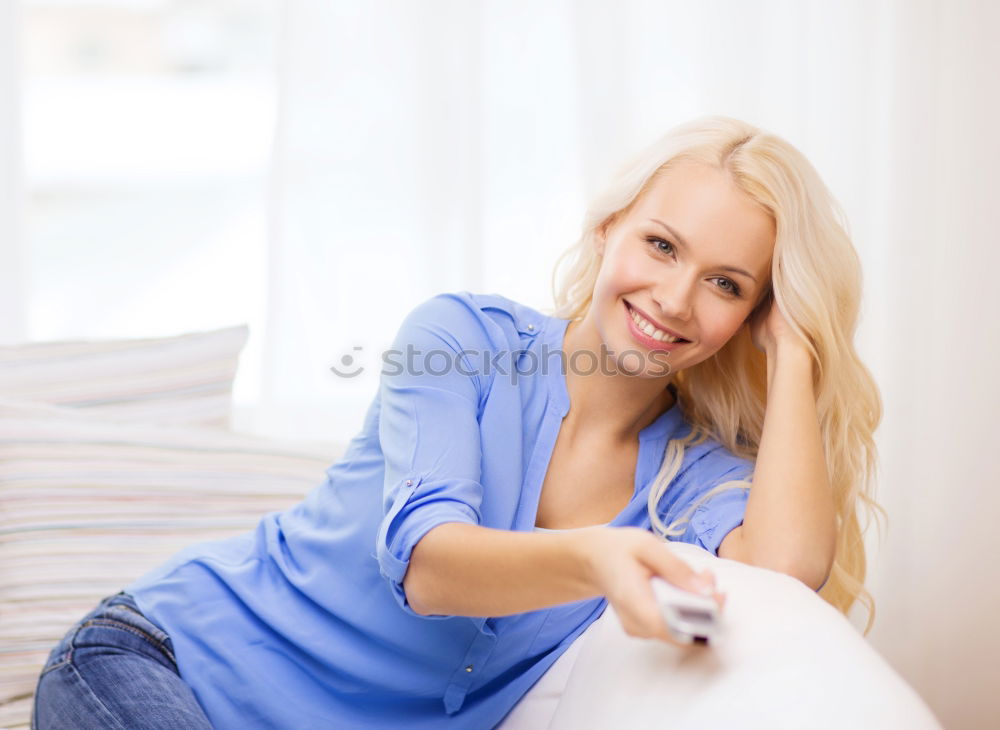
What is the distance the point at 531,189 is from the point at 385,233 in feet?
1.24

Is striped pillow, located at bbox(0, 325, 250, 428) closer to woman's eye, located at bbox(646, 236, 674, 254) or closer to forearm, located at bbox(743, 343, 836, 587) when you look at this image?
woman's eye, located at bbox(646, 236, 674, 254)

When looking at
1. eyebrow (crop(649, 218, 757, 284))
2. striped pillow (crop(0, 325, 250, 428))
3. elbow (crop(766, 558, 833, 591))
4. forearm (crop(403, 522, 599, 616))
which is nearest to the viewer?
forearm (crop(403, 522, 599, 616))

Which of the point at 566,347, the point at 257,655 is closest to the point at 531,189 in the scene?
the point at 566,347

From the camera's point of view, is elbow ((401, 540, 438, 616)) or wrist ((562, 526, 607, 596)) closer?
wrist ((562, 526, 607, 596))

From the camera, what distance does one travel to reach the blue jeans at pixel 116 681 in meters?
1.22

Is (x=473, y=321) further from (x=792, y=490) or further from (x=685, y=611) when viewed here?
(x=685, y=611)

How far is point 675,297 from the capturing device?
1386mm

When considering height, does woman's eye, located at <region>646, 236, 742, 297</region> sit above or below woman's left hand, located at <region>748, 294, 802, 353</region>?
above

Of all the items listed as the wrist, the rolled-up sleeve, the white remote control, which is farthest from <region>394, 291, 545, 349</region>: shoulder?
the white remote control

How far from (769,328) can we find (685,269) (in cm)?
23

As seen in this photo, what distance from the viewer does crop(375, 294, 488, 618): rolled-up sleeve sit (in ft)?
3.82

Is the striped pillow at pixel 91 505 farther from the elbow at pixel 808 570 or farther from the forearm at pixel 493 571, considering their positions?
the elbow at pixel 808 570

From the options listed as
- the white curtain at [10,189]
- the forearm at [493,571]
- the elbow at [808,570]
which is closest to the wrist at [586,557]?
the forearm at [493,571]

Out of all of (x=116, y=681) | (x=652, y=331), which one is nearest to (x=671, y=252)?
(x=652, y=331)
